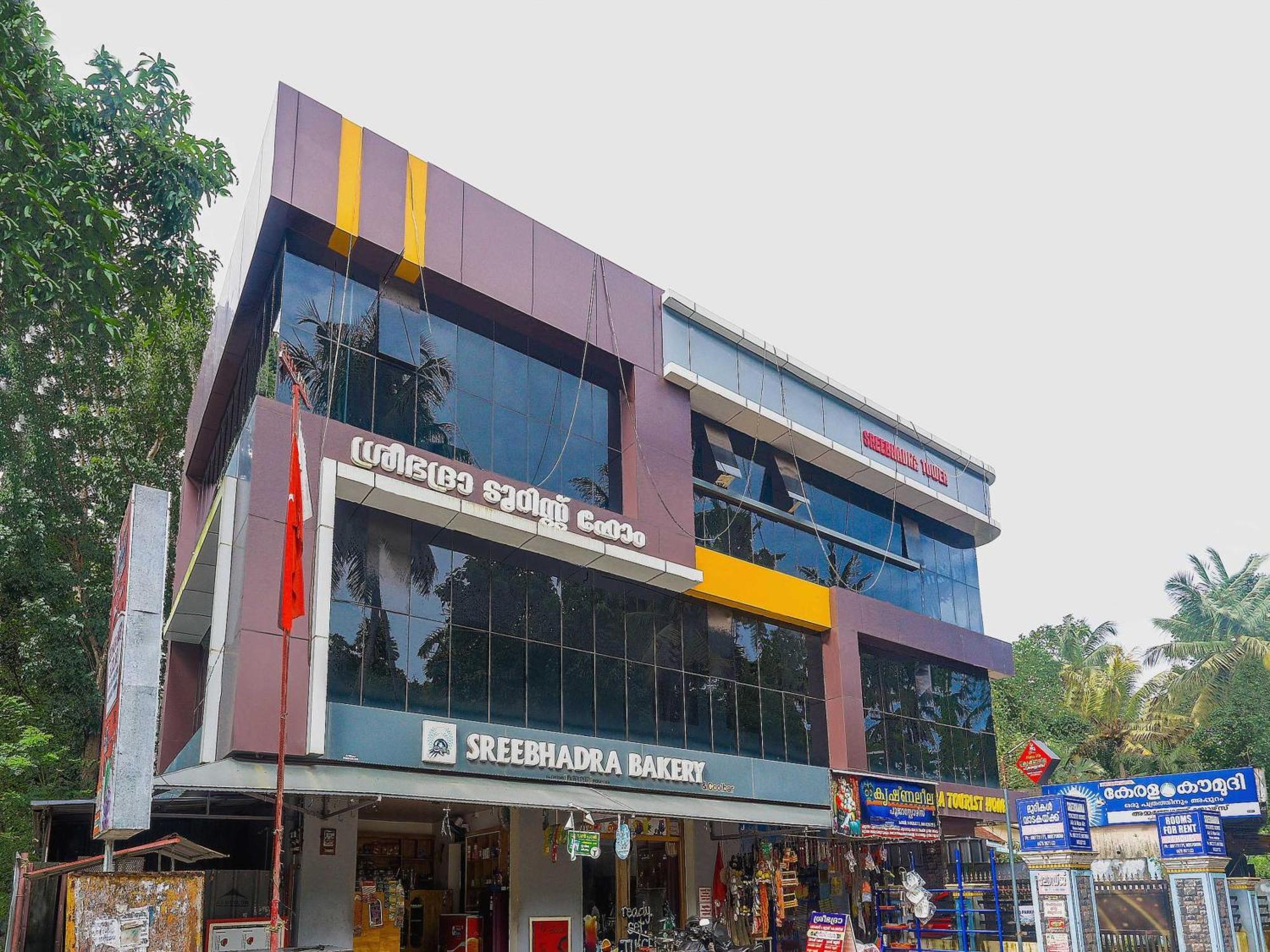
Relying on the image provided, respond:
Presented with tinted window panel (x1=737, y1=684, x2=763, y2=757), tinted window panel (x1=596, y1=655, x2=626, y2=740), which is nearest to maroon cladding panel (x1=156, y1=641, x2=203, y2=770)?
tinted window panel (x1=596, y1=655, x2=626, y2=740)

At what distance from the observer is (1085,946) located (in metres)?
17.5

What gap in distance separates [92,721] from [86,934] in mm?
23294

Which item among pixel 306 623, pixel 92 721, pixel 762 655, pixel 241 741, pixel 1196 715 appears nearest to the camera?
pixel 241 741

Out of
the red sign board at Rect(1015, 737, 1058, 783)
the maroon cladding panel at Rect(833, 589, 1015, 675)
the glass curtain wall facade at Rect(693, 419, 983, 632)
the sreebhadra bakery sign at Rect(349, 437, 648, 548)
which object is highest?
the glass curtain wall facade at Rect(693, 419, 983, 632)

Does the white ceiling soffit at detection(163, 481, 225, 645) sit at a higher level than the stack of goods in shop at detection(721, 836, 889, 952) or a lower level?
higher

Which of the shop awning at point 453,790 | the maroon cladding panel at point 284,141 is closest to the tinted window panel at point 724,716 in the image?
the shop awning at point 453,790

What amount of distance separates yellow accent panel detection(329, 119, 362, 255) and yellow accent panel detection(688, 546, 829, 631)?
9.80 metres

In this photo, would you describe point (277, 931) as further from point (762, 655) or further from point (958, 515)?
point (958, 515)

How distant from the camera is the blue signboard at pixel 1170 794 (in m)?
27.2

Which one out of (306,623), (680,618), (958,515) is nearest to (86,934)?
(306,623)

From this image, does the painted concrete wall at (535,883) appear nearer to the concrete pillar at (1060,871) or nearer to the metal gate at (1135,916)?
the concrete pillar at (1060,871)

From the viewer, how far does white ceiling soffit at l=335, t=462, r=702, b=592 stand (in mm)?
18328

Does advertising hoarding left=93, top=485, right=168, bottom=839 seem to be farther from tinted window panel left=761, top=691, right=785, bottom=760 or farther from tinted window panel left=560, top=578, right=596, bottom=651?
tinted window panel left=761, top=691, right=785, bottom=760

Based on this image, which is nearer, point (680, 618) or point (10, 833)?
point (680, 618)
